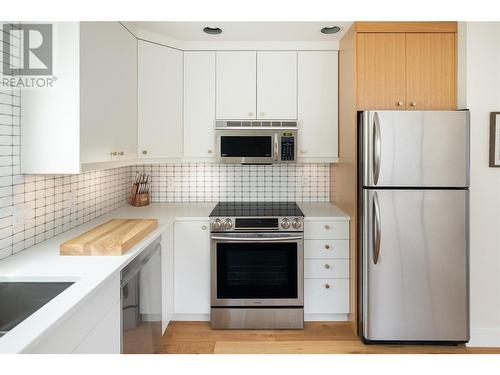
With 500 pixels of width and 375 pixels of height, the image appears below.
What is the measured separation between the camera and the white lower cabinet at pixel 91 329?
1.10 meters

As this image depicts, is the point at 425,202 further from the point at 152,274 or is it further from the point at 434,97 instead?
the point at 152,274

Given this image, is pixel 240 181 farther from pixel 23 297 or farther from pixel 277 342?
pixel 23 297

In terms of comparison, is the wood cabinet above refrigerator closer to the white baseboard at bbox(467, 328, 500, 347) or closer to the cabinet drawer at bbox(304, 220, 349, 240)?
the cabinet drawer at bbox(304, 220, 349, 240)

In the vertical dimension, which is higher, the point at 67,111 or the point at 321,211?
the point at 67,111

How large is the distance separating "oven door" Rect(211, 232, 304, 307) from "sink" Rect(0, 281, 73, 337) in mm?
1415

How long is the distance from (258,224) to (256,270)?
1.15ft

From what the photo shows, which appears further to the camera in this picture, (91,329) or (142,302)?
(142,302)

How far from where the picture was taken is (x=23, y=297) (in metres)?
1.43

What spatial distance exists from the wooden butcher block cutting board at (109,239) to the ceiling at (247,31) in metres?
1.42

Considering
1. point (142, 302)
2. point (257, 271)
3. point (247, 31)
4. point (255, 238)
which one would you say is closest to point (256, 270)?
point (257, 271)

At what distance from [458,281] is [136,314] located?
2058 mm

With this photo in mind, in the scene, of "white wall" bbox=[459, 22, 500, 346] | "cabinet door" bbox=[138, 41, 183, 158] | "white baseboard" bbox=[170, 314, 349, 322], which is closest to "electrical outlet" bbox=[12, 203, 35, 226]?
"cabinet door" bbox=[138, 41, 183, 158]

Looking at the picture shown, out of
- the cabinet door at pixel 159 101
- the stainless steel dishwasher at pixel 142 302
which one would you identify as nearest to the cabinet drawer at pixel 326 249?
the stainless steel dishwasher at pixel 142 302
